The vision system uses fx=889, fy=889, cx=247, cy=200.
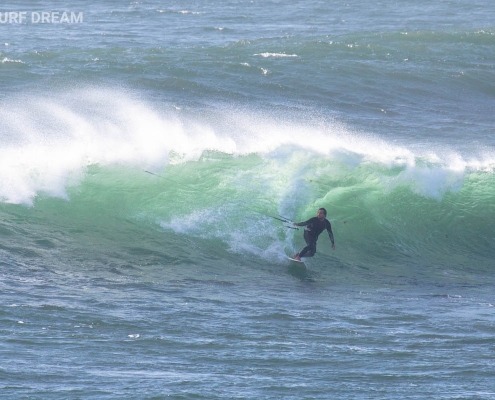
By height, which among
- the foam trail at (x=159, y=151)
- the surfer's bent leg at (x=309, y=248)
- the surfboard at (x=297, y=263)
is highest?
the foam trail at (x=159, y=151)

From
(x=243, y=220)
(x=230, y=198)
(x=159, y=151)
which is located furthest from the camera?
(x=159, y=151)

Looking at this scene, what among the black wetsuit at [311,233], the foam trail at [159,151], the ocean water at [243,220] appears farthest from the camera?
the foam trail at [159,151]

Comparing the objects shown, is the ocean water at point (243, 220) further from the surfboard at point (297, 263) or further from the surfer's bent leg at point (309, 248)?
the surfer's bent leg at point (309, 248)

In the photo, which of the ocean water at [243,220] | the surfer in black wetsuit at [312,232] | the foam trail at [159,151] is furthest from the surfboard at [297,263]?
the foam trail at [159,151]

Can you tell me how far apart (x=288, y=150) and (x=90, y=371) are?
944 centimetres

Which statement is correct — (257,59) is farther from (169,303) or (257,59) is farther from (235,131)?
(169,303)

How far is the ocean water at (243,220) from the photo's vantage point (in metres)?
10.2

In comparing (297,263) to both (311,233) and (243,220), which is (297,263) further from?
(243,220)

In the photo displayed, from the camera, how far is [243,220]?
16344 mm

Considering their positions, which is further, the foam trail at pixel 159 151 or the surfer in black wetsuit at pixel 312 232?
the foam trail at pixel 159 151

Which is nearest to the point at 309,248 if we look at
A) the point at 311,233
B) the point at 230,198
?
the point at 311,233

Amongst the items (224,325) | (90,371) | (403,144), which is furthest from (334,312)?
(403,144)

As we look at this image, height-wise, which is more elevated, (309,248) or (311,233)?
(311,233)

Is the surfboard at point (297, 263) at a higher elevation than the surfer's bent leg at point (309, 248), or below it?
below
